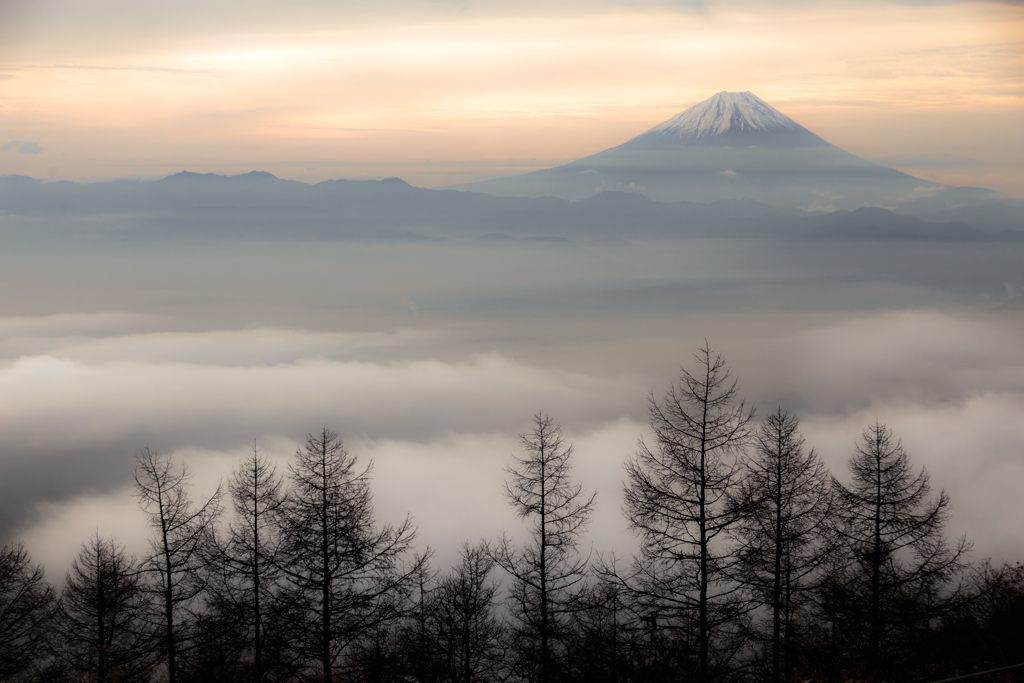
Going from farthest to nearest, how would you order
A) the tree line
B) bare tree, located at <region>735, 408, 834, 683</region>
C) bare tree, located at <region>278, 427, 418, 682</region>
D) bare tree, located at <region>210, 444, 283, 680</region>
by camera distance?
1. bare tree, located at <region>210, 444, 283, 680</region>
2. bare tree, located at <region>278, 427, 418, 682</region>
3. bare tree, located at <region>735, 408, 834, 683</region>
4. the tree line

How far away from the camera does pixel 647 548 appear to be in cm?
2486

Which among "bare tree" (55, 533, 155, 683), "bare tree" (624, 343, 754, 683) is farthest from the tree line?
"bare tree" (55, 533, 155, 683)

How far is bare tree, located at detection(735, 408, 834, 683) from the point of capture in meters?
25.3

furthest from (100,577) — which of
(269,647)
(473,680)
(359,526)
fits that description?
(473,680)

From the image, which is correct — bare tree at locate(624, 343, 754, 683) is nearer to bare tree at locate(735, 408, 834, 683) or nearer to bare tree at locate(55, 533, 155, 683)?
bare tree at locate(735, 408, 834, 683)

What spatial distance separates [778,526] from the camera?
86.0 feet

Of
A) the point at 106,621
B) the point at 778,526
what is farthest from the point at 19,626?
the point at 778,526

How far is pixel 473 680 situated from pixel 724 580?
10063 millimetres

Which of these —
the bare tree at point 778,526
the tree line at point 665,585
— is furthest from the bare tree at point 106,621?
the bare tree at point 778,526

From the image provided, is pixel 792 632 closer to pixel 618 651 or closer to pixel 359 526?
pixel 618 651

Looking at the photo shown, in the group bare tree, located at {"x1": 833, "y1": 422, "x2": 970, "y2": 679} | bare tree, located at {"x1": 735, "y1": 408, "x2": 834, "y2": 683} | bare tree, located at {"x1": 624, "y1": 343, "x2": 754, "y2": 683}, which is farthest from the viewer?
bare tree, located at {"x1": 833, "y1": 422, "x2": 970, "y2": 679}

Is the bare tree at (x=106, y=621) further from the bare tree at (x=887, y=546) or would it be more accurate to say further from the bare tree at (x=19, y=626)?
the bare tree at (x=887, y=546)

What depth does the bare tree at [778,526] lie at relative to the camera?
2533cm

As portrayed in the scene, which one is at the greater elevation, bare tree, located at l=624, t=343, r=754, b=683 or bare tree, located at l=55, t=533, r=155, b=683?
bare tree, located at l=624, t=343, r=754, b=683
